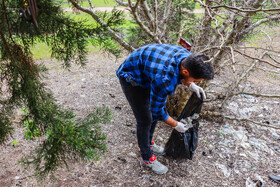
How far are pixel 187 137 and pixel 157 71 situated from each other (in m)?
1.07

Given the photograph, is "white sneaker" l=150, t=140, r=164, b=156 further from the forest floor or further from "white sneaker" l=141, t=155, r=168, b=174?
"white sneaker" l=141, t=155, r=168, b=174

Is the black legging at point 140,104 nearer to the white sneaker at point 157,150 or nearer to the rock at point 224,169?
the white sneaker at point 157,150

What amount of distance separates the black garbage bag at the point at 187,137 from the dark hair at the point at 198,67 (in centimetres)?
71

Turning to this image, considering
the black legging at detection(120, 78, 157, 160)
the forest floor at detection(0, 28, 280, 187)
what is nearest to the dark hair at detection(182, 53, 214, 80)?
the black legging at detection(120, 78, 157, 160)

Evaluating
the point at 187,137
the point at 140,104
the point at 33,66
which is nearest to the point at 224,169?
the point at 187,137

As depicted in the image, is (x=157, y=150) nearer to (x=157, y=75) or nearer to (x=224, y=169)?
(x=224, y=169)

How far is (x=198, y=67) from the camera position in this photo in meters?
1.39

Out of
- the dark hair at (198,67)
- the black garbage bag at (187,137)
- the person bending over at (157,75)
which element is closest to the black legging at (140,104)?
the person bending over at (157,75)

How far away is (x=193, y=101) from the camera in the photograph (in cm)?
212

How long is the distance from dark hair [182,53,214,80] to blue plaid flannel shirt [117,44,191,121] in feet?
0.38

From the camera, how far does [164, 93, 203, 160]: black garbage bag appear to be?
2143mm

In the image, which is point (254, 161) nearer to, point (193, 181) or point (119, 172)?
point (193, 181)

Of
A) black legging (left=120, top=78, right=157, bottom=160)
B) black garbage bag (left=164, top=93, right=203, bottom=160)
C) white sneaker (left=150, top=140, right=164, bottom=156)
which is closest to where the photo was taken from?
black legging (left=120, top=78, right=157, bottom=160)

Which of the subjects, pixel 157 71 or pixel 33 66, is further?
pixel 157 71
